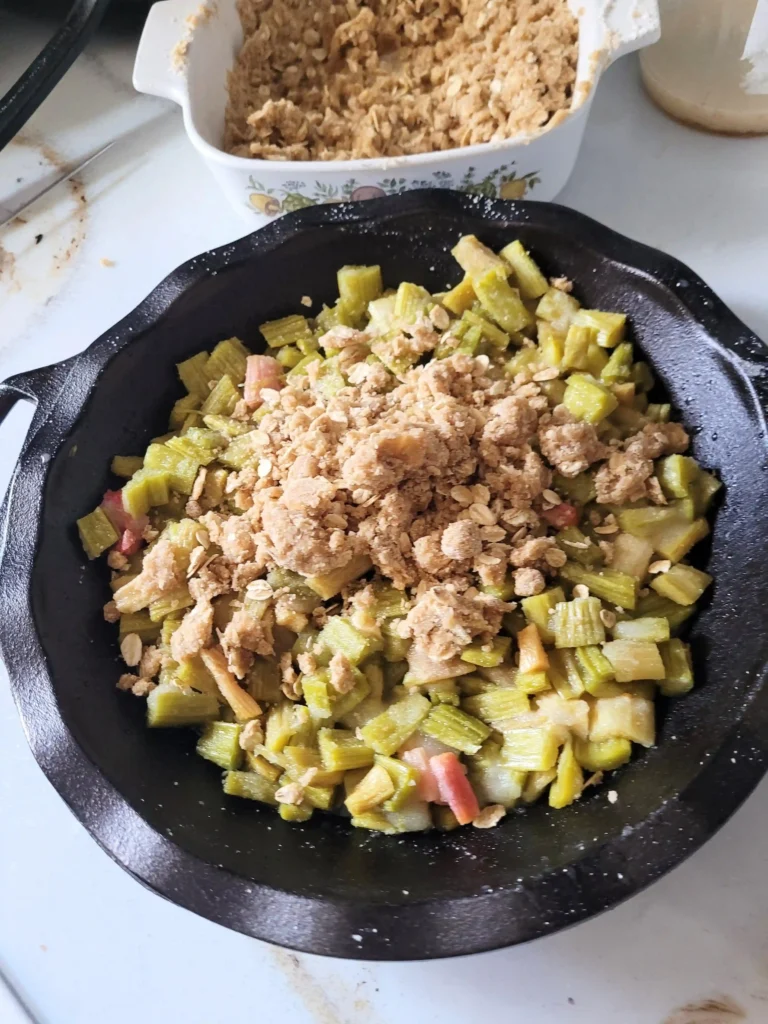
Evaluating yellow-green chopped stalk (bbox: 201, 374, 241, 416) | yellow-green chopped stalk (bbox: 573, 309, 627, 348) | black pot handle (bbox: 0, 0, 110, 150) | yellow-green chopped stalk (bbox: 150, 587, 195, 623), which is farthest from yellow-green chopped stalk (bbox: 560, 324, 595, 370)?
black pot handle (bbox: 0, 0, 110, 150)

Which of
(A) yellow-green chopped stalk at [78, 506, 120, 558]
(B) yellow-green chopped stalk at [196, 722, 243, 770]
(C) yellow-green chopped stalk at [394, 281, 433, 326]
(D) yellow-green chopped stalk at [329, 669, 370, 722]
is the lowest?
(D) yellow-green chopped stalk at [329, 669, 370, 722]

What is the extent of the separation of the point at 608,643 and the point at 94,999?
0.71 m

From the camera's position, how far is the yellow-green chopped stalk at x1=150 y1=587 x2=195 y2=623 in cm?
97

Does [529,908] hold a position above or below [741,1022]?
above

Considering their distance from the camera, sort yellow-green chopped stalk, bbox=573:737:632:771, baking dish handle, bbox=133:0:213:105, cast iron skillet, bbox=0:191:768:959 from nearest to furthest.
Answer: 1. cast iron skillet, bbox=0:191:768:959
2. yellow-green chopped stalk, bbox=573:737:632:771
3. baking dish handle, bbox=133:0:213:105

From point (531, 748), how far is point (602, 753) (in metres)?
0.07

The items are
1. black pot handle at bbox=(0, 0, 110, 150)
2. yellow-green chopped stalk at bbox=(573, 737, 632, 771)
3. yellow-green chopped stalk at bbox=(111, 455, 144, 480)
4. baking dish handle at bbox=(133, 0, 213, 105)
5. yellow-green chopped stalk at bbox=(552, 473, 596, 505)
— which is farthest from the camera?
black pot handle at bbox=(0, 0, 110, 150)

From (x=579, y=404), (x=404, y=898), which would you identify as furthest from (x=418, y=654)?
(x=579, y=404)

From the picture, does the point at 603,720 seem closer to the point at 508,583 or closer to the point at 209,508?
the point at 508,583

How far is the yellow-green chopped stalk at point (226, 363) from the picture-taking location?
113cm

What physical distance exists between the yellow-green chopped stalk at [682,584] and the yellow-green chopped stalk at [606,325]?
0.29 metres

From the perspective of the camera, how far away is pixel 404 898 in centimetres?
76

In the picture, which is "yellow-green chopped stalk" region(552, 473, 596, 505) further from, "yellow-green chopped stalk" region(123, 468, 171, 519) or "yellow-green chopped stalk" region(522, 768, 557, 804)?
"yellow-green chopped stalk" region(123, 468, 171, 519)

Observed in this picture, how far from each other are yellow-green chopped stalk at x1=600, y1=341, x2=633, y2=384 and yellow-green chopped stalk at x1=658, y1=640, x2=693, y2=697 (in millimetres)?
322
